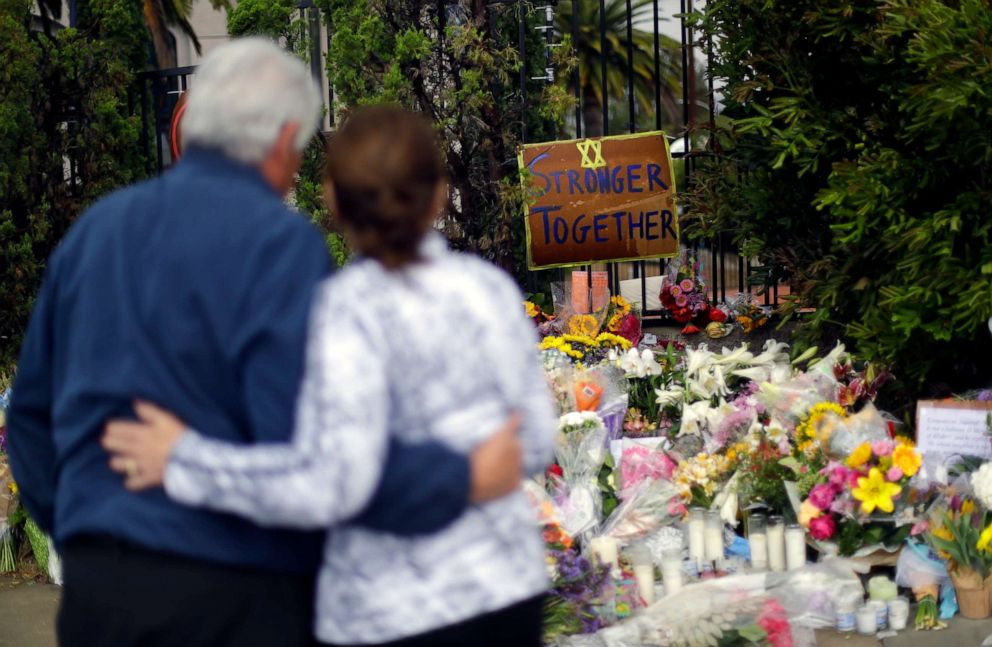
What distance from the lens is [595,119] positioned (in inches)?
1037

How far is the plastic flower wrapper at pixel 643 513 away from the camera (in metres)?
4.37

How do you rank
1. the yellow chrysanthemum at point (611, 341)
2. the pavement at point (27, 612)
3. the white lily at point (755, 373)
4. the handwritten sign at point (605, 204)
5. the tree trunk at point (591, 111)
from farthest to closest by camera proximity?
the tree trunk at point (591, 111)
the handwritten sign at point (605, 204)
the yellow chrysanthemum at point (611, 341)
the white lily at point (755, 373)
the pavement at point (27, 612)

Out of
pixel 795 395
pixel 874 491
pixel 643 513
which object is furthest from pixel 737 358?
pixel 874 491

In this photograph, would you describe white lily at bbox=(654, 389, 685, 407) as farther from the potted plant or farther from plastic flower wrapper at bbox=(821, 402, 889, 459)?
the potted plant

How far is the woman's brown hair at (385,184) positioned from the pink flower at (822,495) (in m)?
2.77

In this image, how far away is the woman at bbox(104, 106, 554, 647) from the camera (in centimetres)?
155

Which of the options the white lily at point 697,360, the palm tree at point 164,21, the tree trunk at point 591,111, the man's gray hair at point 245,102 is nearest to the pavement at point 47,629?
the white lily at point 697,360

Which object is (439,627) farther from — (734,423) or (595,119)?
(595,119)

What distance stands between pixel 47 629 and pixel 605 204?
3285 mm

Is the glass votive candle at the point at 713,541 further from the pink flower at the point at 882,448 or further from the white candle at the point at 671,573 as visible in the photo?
the pink flower at the point at 882,448

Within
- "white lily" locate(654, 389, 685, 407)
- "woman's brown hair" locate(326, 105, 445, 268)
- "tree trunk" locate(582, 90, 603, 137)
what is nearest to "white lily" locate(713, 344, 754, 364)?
"white lily" locate(654, 389, 685, 407)

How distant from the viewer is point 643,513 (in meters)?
4.41

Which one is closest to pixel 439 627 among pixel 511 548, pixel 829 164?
pixel 511 548

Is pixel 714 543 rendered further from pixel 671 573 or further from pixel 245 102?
pixel 245 102
